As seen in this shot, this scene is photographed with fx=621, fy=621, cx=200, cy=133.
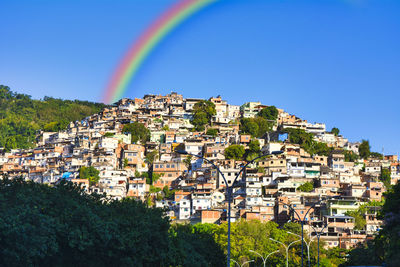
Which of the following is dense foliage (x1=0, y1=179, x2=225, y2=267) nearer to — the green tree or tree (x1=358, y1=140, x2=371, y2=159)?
the green tree

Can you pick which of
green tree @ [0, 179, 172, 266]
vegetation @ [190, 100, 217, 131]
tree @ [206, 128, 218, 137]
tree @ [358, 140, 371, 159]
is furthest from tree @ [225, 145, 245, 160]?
green tree @ [0, 179, 172, 266]

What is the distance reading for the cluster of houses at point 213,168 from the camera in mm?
79938

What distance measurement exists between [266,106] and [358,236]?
57.0 metres

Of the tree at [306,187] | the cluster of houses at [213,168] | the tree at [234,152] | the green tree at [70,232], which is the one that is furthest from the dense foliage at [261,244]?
the tree at [234,152]

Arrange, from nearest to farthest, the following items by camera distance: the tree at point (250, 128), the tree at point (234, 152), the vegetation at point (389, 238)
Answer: the vegetation at point (389, 238)
the tree at point (234, 152)
the tree at point (250, 128)

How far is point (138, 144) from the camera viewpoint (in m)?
106

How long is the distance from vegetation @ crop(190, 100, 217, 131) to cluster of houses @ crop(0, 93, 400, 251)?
1.27 meters

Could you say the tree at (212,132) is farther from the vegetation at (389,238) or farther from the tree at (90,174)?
the vegetation at (389,238)

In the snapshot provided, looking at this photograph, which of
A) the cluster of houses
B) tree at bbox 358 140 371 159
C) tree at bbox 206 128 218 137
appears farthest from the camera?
tree at bbox 358 140 371 159

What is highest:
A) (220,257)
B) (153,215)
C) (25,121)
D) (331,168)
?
(25,121)

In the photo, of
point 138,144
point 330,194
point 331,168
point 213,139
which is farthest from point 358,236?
point 138,144

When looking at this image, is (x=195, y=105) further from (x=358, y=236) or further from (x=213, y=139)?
(x=358, y=236)

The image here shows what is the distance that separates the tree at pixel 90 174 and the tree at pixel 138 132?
15.6 m

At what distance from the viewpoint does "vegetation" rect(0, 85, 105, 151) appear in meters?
132
